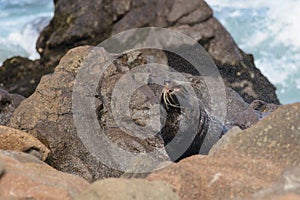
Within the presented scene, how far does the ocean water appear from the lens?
58.2 ft

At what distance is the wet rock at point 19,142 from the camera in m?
6.31

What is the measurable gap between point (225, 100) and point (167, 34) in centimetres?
437

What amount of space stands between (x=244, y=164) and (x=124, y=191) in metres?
1.11

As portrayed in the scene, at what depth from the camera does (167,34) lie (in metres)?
12.8

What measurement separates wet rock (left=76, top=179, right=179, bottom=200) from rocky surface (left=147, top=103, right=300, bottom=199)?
40 cm

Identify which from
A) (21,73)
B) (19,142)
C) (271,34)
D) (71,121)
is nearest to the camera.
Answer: (19,142)

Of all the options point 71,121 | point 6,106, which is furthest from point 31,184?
point 6,106

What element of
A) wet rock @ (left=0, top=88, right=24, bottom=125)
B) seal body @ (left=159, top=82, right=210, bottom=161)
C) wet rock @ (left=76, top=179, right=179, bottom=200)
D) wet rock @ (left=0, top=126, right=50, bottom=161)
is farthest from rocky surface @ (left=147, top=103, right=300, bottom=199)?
wet rock @ (left=0, top=88, right=24, bottom=125)

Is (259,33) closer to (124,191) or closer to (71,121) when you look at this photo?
(71,121)

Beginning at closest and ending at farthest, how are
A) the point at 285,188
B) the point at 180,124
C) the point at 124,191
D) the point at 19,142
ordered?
1. the point at 285,188
2. the point at 124,191
3. the point at 19,142
4. the point at 180,124

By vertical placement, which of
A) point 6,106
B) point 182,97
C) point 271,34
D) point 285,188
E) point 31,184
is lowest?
point 271,34

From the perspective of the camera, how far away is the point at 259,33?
20328mm

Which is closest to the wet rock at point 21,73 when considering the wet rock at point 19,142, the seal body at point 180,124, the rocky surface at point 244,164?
the wet rock at point 19,142

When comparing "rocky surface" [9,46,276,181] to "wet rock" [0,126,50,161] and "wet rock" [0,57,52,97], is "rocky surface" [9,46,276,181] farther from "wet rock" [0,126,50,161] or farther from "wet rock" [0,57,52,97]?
"wet rock" [0,57,52,97]
